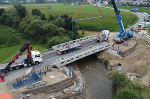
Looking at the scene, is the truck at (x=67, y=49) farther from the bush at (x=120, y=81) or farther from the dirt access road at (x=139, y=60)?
the bush at (x=120, y=81)

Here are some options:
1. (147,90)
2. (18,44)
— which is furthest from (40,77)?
(18,44)

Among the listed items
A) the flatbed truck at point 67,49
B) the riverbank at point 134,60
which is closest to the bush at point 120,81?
the riverbank at point 134,60

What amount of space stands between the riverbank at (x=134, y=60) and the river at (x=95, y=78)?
208cm

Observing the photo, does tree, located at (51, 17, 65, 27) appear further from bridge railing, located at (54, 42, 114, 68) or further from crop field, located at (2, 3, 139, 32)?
bridge railing, located at (54, 42, 114, 68)

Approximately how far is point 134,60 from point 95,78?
12.6 metres

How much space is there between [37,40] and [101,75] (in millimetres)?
28027

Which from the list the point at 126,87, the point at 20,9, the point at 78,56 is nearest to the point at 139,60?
the point at 126,87

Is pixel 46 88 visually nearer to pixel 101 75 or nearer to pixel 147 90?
pixel 101 75

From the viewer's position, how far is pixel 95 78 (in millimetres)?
27656

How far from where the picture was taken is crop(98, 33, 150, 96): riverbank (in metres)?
27.5

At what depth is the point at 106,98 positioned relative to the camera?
883 inches

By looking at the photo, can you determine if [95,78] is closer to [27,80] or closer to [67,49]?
[67,49]

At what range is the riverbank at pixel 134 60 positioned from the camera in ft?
90.2

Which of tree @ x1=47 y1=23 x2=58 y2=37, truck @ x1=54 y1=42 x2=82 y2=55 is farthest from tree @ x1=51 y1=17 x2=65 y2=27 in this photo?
truck @ x1=54 y1=42 x2=82 y2=55
